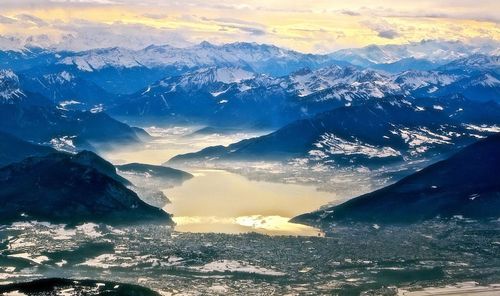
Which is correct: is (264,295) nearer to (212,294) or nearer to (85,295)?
(212,294)

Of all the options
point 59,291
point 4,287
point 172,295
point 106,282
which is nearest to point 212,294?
point 172,295

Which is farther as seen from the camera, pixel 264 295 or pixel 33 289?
pixel 264 295

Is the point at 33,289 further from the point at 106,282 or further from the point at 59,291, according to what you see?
the point at 106,282

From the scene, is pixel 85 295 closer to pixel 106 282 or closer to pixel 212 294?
pixel 106 282

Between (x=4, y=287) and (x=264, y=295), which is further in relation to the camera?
(x=264, y=295)

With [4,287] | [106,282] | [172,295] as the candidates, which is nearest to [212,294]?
[172,295]

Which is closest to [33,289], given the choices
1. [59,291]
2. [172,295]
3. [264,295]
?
[59,291]

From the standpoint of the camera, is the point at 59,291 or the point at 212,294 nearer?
the point at 59,291
